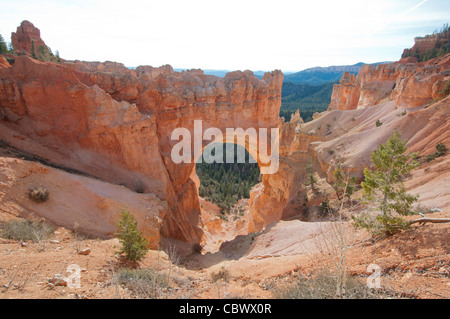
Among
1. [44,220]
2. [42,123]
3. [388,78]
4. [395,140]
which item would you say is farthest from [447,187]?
[388,78]

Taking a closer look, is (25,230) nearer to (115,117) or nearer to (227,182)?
(115,117)

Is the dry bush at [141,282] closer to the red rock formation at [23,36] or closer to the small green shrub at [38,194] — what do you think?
the small green shrub at [38,194]

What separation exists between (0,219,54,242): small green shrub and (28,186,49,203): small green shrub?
1363 millimetres

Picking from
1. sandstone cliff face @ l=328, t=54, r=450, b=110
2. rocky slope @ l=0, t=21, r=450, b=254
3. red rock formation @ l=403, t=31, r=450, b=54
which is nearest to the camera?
rocky slope @ l=0, t=21, r=450, b=254

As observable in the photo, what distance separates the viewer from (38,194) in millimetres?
10273

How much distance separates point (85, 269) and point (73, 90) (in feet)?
38.5

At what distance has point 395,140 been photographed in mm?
7840

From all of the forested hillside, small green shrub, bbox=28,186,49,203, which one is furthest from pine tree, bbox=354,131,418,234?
the forested hillside

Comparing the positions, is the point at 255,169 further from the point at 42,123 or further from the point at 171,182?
the point at 42,123

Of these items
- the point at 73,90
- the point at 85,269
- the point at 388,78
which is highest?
the point at 388,78

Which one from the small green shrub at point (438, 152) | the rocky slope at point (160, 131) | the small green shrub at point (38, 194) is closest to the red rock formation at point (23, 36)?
the rocky slope at point (160, 131)

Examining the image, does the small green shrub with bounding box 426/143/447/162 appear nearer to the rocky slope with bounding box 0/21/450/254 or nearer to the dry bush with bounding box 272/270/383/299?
the rocky slope with bounding box 0/21/450/254

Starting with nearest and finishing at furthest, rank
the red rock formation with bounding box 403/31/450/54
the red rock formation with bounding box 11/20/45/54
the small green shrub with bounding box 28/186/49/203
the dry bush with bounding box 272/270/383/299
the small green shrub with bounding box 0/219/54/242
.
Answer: the dry bush with bounding box 272/270/383/299 < the small green shrub with bounding box 0/219/54/242 < the small green shrub with bounding box 28/186/49/203 < the red rock formation with bounding box 11/20/45/54 < the red rock formation with bounding box 403/31/450/54

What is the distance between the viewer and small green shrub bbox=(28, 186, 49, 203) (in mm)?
10180
